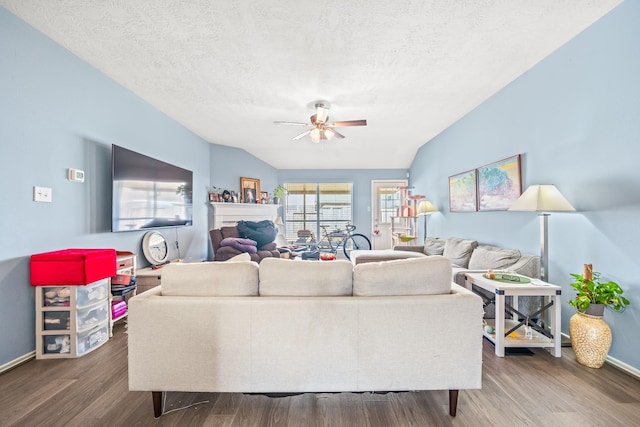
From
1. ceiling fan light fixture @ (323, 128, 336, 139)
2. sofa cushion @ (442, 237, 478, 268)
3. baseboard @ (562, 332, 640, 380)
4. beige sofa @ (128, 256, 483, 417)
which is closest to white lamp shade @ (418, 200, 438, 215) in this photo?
sofa cushion @ (442, 237, 478, 268)

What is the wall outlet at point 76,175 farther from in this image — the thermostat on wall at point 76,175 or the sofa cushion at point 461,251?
the sofa cushion at point 461,251

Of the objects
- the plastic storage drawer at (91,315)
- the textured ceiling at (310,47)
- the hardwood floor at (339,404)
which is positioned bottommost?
the hardwood floor at (339,404)

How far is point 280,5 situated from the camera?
186 cm

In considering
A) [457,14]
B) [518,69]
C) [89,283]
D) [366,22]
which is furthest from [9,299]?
[518,69]

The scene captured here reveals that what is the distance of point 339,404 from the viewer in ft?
5.24

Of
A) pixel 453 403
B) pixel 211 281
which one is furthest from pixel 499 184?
pixel 211 281

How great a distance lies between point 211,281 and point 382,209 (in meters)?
6.33

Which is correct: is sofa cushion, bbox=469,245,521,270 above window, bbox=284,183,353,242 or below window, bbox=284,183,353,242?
below

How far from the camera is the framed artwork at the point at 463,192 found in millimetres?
3831

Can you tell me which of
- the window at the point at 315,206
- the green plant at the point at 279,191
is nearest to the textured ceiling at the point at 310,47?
the green plant at the point at 279,191

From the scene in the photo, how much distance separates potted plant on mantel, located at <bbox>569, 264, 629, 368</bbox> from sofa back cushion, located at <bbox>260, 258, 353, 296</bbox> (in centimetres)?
188

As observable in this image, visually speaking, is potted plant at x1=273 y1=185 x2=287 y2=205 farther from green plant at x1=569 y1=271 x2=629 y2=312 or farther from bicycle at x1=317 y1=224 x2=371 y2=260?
green plant at x1=569 y1=271 x2=629 y2=312

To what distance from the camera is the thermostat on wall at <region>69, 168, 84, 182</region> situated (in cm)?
245

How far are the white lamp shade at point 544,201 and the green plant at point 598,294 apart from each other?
548 millimetres
